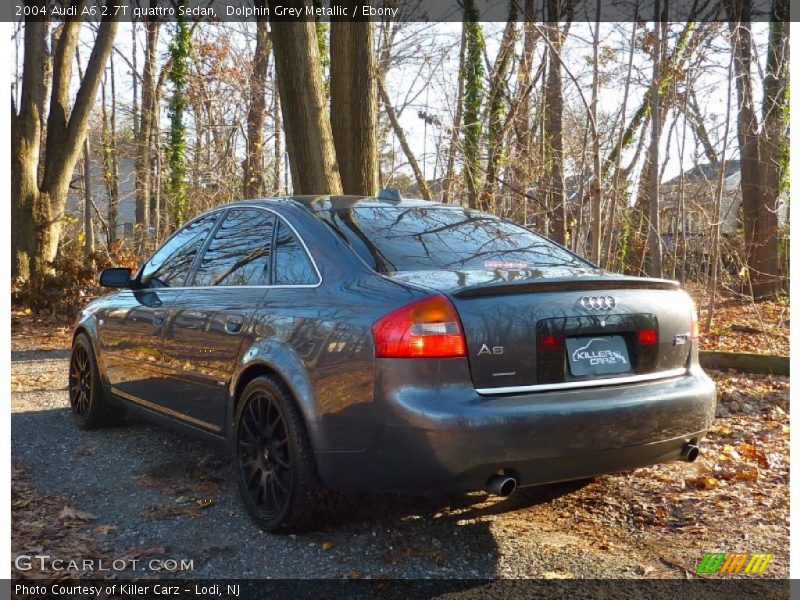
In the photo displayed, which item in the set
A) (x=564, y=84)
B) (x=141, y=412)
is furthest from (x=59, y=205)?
(x=141, y=412)

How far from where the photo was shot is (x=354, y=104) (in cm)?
926

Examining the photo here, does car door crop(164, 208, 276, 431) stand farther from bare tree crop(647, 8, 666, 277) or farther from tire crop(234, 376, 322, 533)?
bare tree crop(647, 8, 666, 277)

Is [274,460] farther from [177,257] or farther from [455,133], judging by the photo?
[455,133]

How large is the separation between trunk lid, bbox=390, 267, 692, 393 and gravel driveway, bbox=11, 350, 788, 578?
33.6 inches

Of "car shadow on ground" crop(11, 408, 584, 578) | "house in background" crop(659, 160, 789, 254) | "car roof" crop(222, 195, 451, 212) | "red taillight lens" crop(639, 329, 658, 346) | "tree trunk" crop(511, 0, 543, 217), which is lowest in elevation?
"car shadow on ground" crop(11, 408, 584, 578)

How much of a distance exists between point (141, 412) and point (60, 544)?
161 cm

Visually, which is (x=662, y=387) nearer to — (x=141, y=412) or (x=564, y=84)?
(x=141, y=412)

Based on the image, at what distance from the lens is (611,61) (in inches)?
464

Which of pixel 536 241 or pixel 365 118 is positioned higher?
pixel 365 118

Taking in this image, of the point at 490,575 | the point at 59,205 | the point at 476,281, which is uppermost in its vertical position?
the point at 59,205

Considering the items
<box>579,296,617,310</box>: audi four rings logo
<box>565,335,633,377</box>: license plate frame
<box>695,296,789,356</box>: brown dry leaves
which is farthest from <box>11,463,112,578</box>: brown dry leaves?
<box>695,296,789,356</box>: brown dry leaves

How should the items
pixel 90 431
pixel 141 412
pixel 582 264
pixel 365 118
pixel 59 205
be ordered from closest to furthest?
pixel 582 264 → pixel 141 412 → pixel 90 431 → pixel 365 118 → pixel 59 205

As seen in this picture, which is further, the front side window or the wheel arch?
the front side window

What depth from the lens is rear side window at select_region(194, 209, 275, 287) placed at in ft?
14.2
